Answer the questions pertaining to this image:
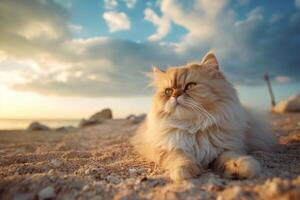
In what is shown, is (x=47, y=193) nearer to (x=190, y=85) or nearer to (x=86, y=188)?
(x=86, y=188)

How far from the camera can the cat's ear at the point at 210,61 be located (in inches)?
107

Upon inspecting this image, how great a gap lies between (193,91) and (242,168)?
2.85 ft

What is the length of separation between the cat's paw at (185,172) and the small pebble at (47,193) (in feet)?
2.74

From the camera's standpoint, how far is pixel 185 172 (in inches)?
73.8

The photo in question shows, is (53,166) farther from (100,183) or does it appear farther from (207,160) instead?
(207,160)

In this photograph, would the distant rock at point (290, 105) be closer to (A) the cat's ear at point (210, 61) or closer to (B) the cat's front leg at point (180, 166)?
(A) the cat's ear at point (210, 61)

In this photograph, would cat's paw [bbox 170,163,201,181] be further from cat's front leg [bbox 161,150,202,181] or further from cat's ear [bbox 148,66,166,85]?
cat's ear [bbox 148,66,166,85]

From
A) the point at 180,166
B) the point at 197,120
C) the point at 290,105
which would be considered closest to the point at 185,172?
the point at 180,166

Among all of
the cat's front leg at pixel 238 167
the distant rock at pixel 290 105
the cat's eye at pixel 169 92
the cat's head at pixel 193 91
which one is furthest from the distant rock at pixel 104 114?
the cat's front leg at pixel 238 167

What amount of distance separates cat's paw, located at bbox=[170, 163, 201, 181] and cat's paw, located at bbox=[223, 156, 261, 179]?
0.73ft

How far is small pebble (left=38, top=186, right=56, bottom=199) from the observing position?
5.40 ft

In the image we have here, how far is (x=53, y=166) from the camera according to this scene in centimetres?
253

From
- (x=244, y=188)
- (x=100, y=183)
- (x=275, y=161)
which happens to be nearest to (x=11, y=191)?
(x=100, y=183)

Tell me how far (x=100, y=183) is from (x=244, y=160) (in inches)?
41.6
